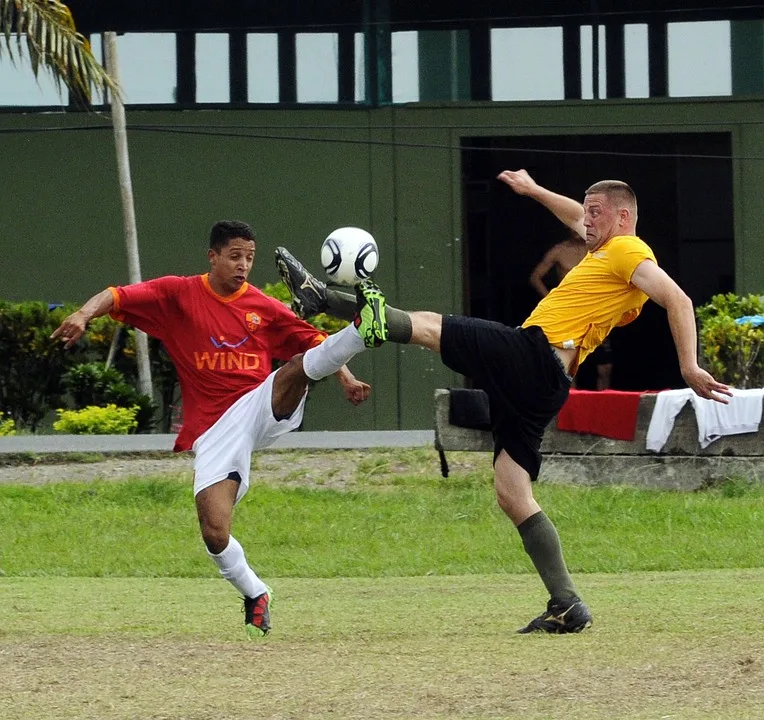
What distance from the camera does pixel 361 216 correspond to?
64.2ft

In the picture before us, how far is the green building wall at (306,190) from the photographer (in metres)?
19.5

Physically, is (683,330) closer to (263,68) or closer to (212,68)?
(263,68)

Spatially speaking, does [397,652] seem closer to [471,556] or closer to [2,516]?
[471,556]

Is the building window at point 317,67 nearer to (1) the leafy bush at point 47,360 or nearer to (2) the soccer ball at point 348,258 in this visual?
(1) the leafy bush at point 47,360

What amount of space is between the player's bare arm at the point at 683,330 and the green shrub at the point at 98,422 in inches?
435

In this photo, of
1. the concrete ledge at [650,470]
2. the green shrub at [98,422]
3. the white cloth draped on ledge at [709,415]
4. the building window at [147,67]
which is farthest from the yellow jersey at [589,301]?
the building window at [147,67]

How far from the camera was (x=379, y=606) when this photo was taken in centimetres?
884

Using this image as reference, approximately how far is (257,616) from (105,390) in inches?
429

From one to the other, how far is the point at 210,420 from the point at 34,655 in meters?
1.53

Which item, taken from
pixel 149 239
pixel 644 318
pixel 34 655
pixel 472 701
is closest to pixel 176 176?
pixel 149 239

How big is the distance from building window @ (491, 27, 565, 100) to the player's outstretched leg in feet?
40.7

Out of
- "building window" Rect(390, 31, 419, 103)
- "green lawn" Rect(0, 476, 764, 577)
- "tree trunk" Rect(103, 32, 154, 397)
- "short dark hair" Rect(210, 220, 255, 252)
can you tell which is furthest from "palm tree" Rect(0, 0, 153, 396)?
"short dark hair" Rect(210, 220, 255, 252)

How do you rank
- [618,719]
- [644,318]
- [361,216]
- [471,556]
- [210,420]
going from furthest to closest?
[644,318] → [361,216] → [471,556] → [210,420] → [618,719]

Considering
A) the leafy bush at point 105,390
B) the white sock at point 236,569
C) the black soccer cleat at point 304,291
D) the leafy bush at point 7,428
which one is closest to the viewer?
the white sock at point 236,569
